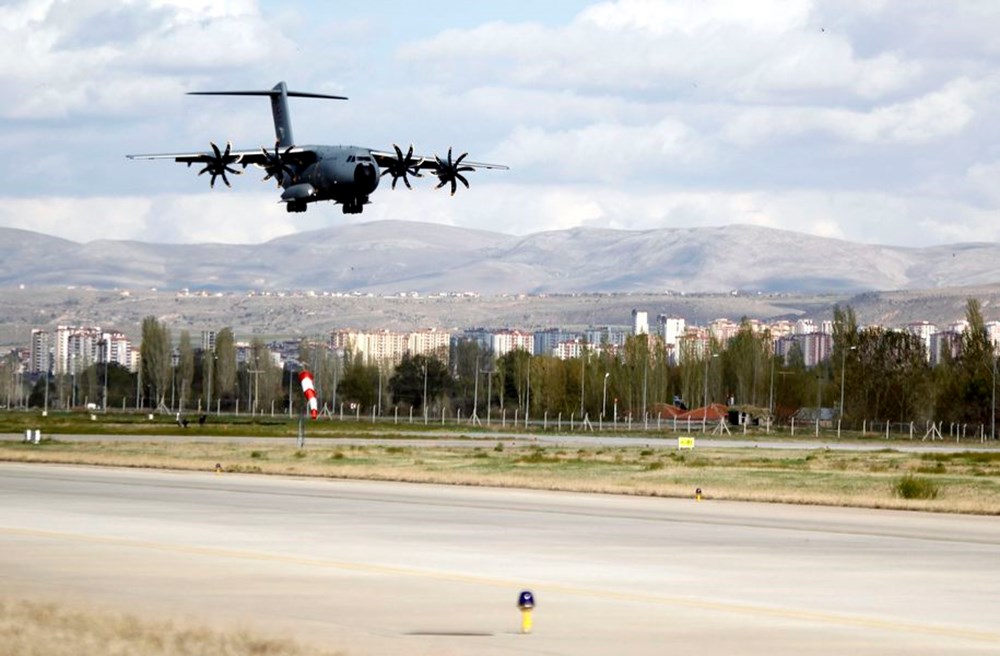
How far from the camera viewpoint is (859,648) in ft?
52.3

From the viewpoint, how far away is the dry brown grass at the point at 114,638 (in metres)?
14.6

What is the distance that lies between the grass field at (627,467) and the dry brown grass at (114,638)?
23.3m

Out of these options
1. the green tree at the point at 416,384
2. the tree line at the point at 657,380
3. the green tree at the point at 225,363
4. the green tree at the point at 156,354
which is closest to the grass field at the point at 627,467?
the tree line at the point at 657,380

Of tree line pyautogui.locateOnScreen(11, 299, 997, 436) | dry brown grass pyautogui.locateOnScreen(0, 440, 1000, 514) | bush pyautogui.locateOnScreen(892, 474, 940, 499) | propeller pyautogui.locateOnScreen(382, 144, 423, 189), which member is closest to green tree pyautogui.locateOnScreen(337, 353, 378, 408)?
tree line pyautogui.locateOnScreen(11, 299, 997, 436)

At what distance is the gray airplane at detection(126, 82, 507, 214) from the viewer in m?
56.5

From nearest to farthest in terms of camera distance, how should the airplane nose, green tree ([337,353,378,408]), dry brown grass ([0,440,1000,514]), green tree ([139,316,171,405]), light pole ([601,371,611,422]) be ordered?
dry brown grass ([0,440,1000,514])
the airplane nose
light pole ([601,371,611,422])
green tree ([337,353,378,408])
green tree ([139,316,171,405])

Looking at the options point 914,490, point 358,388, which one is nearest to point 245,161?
point 914,490

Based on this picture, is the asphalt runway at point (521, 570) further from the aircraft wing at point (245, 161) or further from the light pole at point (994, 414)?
the light pole at point (994, 414)

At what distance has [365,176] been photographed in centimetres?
5628

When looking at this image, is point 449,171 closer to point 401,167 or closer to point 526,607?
point 401,167

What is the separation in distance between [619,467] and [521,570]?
32.7 metres

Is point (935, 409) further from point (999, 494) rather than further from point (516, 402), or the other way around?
point (999, 494)

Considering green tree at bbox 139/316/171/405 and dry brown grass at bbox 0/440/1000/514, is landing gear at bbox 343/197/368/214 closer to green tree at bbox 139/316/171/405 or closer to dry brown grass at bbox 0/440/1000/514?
dry brown grass at bbox 0/440/1000/514

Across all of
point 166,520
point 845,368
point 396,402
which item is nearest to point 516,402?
point 396,402
